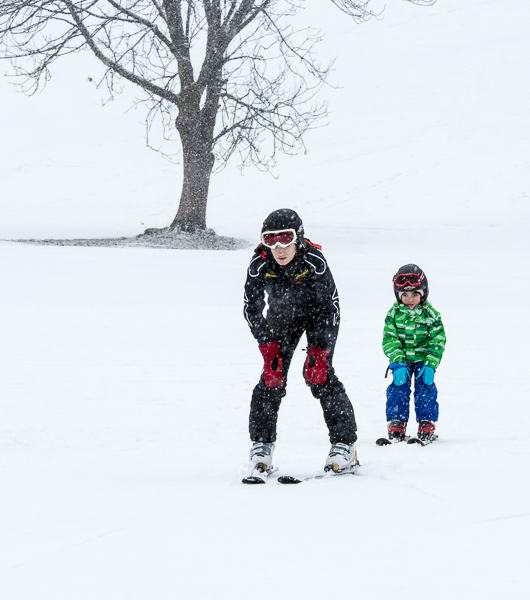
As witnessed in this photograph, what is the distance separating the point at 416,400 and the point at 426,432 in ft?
0.85

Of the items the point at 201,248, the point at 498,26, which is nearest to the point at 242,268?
the point at 201,248

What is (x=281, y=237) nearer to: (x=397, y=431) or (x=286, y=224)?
(x=286, y=224)

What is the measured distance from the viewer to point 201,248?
1586 cm

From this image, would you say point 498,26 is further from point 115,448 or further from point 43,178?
point 115,448

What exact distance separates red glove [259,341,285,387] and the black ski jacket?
0.16 feet

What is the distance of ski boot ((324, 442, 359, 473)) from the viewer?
428 cm

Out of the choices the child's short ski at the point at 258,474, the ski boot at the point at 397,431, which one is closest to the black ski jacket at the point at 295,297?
the child's short ski at the point at 258,474

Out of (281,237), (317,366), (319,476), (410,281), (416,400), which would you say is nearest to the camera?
(281,237)

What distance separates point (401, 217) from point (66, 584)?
67.1ft

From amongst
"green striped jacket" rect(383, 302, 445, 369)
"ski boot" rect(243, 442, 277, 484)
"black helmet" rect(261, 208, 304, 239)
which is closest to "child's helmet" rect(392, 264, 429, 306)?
"green striped jacket" rect(383, 302, 445, 369)

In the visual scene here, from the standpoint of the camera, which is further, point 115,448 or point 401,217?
point 401,217

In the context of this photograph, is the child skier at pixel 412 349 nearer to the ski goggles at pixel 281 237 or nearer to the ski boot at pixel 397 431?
the ski boot at pixel 397 431

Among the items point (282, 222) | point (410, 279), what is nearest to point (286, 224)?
point (282, 222)

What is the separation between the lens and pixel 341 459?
14.0ft
